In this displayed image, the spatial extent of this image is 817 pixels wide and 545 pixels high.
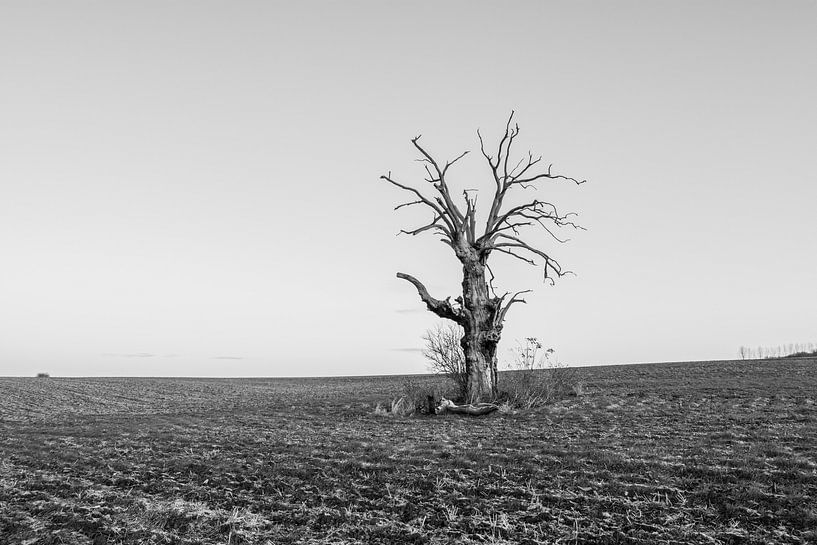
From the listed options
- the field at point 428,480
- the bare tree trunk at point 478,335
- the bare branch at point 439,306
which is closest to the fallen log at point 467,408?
the field at point 428,480

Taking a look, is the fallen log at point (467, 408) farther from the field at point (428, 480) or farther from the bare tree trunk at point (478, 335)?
the bare tree trunk at point (478, 335)

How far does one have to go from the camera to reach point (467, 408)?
20.5 meters

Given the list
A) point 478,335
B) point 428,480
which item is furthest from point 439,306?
point 428,480

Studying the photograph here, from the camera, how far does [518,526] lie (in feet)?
25.0

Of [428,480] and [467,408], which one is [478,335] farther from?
[428,480]

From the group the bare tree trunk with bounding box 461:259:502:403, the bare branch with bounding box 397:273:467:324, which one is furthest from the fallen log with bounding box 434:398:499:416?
the bare branch with bounding box 397:273:467:324

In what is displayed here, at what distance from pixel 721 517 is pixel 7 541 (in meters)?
9.68

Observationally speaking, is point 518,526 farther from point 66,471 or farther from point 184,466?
point 66,471

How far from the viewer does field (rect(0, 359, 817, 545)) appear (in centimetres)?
759

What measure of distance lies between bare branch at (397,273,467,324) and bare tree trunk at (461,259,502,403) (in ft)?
0.97

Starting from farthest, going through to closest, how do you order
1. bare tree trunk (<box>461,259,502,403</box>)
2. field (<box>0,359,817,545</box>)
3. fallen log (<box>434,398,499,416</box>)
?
bare tree trunk (<box>461,259,502,403</box>) → fallen log (<box>434,398,499,416</box>) → field (<box>0,359,817,545</box>)

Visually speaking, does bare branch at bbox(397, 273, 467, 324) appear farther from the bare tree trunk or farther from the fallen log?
the fallen log

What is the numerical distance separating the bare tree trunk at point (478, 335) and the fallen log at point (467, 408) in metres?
2.07

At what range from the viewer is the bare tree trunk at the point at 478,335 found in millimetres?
23328
